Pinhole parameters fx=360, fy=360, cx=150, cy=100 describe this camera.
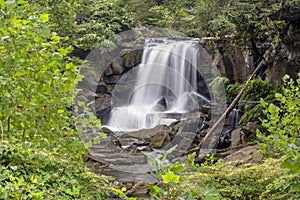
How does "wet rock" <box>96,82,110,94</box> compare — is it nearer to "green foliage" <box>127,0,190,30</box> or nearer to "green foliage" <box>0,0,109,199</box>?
"green foliage" <box>127,0,190,30</box>

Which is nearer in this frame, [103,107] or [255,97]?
[255,97]

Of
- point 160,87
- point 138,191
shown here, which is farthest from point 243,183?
point 160,87

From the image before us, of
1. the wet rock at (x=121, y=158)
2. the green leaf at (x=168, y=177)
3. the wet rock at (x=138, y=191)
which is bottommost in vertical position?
the wet rock at (x=121, y=158)

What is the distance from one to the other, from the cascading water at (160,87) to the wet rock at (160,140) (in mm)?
2751

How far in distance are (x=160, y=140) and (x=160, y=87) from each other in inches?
237

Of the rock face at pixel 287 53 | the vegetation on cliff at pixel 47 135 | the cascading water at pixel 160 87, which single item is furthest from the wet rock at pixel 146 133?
the vegetation on cliff at pixel 47 135

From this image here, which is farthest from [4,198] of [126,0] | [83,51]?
[126,0]

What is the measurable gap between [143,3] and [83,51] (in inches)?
244

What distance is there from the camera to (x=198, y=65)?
16.7 metres

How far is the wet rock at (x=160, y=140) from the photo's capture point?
450 inches

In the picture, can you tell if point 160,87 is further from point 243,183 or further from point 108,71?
point 243,183

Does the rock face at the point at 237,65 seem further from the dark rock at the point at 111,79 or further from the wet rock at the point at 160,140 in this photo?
the dark rock at the point at 111,79

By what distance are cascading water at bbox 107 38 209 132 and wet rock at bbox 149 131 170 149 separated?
2.75 metres

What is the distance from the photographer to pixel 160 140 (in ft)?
38.1
